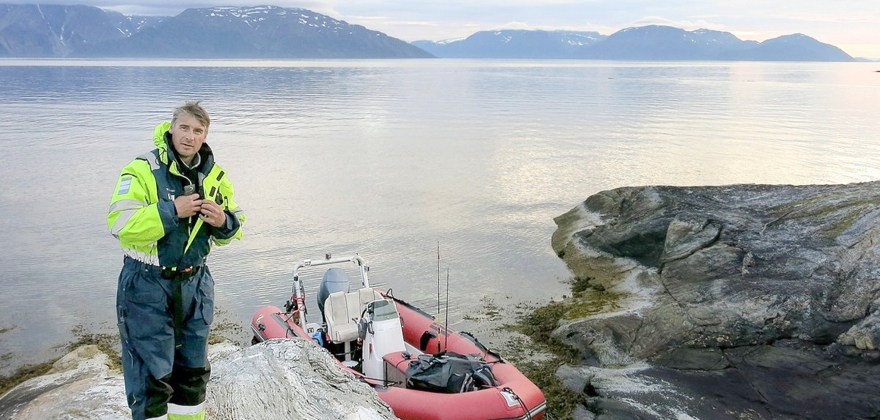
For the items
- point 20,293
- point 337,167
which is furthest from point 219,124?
point 20,293

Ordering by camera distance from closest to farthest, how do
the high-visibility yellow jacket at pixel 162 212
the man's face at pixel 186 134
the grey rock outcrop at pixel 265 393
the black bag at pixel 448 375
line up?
the high-visibility yellow jacket at pixel 162 212 < the man's face at pixel 186 134 < the grey rock outcrop at pixel 265 393 < the black bag at pixel 448 375

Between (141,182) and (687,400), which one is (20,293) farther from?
(687,400)

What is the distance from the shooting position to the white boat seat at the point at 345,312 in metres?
7.18

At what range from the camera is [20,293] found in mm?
9742

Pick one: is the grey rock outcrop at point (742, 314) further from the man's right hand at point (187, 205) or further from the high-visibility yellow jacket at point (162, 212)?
the man's right hand at point (187, 205)

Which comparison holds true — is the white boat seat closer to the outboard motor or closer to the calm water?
the outboard motor

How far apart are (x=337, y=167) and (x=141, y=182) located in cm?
1730

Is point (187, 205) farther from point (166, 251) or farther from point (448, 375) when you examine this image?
point (448, 375)

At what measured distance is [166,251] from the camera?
3297 millimetres

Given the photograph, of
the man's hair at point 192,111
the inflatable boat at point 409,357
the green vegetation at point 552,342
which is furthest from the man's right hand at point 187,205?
the green vegetation at point 552,342

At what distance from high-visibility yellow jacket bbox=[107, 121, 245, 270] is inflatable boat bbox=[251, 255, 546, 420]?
2.83m

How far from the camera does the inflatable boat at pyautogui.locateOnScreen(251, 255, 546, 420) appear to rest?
5648 mm

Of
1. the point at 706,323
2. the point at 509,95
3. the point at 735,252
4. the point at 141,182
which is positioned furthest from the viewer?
the point at 509,95

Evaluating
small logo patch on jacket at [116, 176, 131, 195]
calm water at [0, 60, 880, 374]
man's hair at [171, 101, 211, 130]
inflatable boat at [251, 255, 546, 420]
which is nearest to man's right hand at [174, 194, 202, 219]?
small logo patch on jacket at [116, 176, 131, 195]
